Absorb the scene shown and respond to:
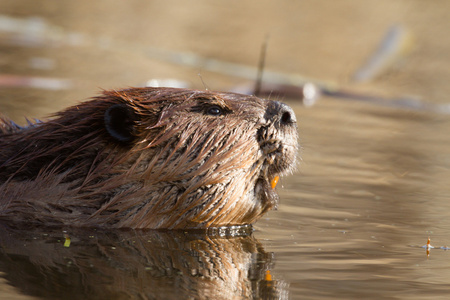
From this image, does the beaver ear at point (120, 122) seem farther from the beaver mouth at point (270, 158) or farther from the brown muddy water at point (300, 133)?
the beaver mouth at point (270, 158)

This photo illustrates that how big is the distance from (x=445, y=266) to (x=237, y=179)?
3.50 feet

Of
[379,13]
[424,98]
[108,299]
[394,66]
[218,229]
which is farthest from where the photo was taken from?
[379,13]

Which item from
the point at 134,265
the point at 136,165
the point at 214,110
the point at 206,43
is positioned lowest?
the point at 134,265

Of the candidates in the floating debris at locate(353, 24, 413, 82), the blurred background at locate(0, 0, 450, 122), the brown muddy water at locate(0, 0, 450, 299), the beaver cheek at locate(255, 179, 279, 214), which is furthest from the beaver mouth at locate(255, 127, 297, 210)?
the floating debris at locate(353, 24, 413, 82)

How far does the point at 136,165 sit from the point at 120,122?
22 cm

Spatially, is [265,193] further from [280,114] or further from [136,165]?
[136,165]

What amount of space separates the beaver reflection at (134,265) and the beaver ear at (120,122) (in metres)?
0.47

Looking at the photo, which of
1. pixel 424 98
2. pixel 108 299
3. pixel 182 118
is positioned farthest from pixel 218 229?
pixel 424 98

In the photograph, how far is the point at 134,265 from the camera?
3543 mm

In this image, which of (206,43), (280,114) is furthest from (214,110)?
(206,43)

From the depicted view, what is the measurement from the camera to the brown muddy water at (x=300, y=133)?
342cm

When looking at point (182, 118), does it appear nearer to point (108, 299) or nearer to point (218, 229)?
point (218, 229)

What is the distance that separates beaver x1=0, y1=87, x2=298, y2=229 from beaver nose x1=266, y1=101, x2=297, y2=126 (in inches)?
4.8

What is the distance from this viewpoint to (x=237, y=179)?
4.07 meters
